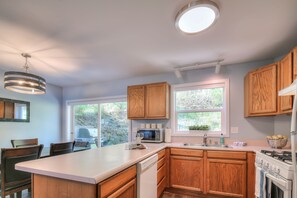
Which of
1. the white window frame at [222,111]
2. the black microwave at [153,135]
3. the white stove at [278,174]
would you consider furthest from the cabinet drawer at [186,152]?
the white stove at [278,174]

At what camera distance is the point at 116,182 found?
1.32 meters

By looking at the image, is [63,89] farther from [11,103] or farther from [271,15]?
[271,15]

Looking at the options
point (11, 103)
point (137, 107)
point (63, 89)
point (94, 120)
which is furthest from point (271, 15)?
point (63, 89)

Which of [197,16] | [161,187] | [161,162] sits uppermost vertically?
[197,16]

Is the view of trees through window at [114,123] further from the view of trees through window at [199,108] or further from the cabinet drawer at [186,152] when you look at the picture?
the cabinet drawer at [186,152]

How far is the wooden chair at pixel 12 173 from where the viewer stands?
72.1 inches

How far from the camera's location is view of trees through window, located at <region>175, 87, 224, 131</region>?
3.21 m

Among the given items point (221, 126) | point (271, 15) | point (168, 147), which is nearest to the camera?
point (271, 15)

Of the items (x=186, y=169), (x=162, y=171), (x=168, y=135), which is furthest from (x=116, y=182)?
(x=168, y=135)

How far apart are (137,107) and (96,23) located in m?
2.07

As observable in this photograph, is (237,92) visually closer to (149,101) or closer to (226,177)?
(226,177)

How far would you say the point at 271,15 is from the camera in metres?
1.64

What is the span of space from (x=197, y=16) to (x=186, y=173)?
2.43 metres

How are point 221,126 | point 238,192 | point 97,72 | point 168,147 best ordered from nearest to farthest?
point 238,192
point 168,147
point 221,126
point 97,72
